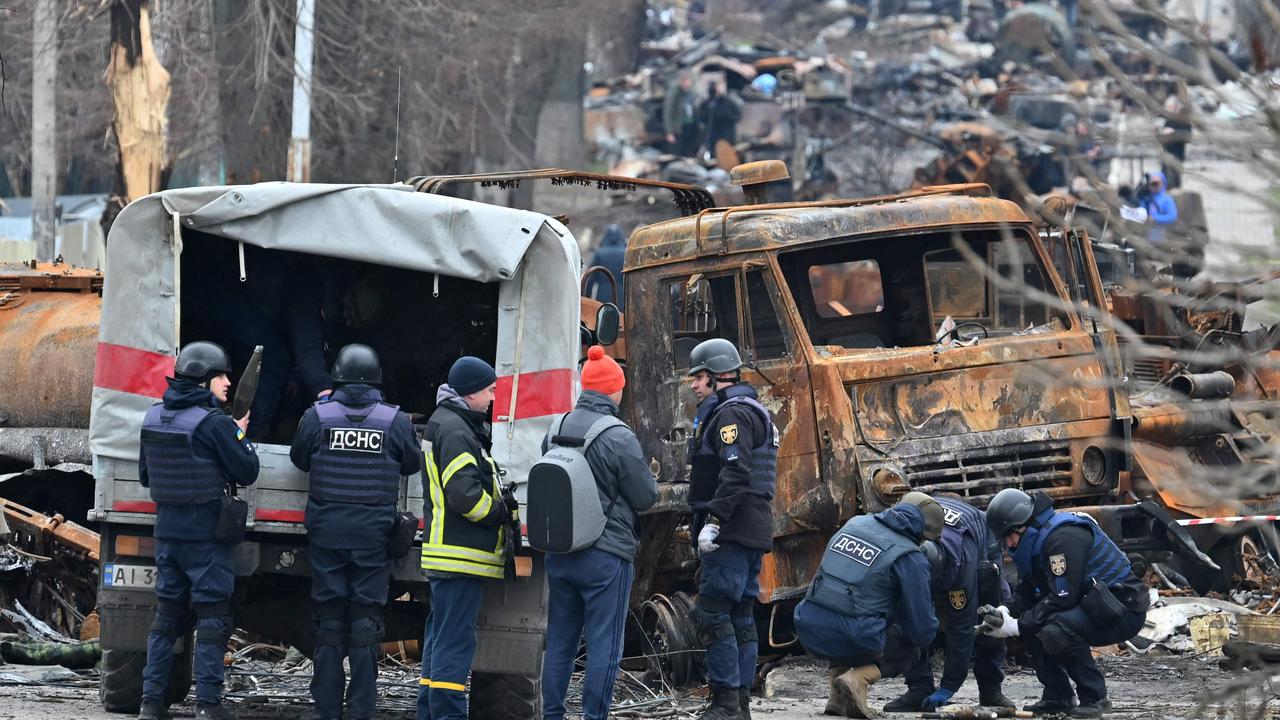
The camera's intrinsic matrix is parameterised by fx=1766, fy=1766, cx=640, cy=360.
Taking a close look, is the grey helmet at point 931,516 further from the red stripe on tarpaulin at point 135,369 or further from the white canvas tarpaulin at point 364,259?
the red stripe on tarpaulin at point 135,369

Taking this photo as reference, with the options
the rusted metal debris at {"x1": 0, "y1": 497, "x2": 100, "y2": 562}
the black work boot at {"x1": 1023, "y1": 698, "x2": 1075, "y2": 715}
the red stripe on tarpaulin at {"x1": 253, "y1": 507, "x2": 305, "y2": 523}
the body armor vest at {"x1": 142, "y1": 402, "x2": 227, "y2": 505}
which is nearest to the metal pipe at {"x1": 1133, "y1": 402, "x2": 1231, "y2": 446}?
the black work boot at {"x1": 1023, "y1": 698, "x2": 1075, "y2": 715}

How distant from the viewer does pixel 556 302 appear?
7770mm

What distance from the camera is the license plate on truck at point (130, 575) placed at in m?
7.70

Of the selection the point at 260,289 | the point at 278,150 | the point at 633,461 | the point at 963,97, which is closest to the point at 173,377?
the point at 260,289

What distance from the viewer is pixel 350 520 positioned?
7.38 m

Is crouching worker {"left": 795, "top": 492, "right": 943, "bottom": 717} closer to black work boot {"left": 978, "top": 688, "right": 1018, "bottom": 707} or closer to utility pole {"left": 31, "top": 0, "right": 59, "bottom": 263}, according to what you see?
black work boot {"left": 978, "top": 688, "right": 1018, "bottom": 707}

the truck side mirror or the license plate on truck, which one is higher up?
the truck side mirror

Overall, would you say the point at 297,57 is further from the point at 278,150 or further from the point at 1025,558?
the point at 1025,558

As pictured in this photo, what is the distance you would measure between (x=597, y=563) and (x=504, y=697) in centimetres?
100

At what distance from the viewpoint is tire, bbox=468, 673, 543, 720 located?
306 inches

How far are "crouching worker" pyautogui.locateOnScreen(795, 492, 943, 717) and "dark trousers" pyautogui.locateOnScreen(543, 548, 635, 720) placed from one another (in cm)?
135

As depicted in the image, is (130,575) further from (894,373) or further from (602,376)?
(894,373)

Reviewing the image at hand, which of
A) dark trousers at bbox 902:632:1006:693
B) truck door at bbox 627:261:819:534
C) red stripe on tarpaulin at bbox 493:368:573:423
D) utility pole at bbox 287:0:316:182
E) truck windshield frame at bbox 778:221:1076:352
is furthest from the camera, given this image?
utility pole at bbox 287:0:316:182

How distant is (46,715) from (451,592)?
1896 millimetres
